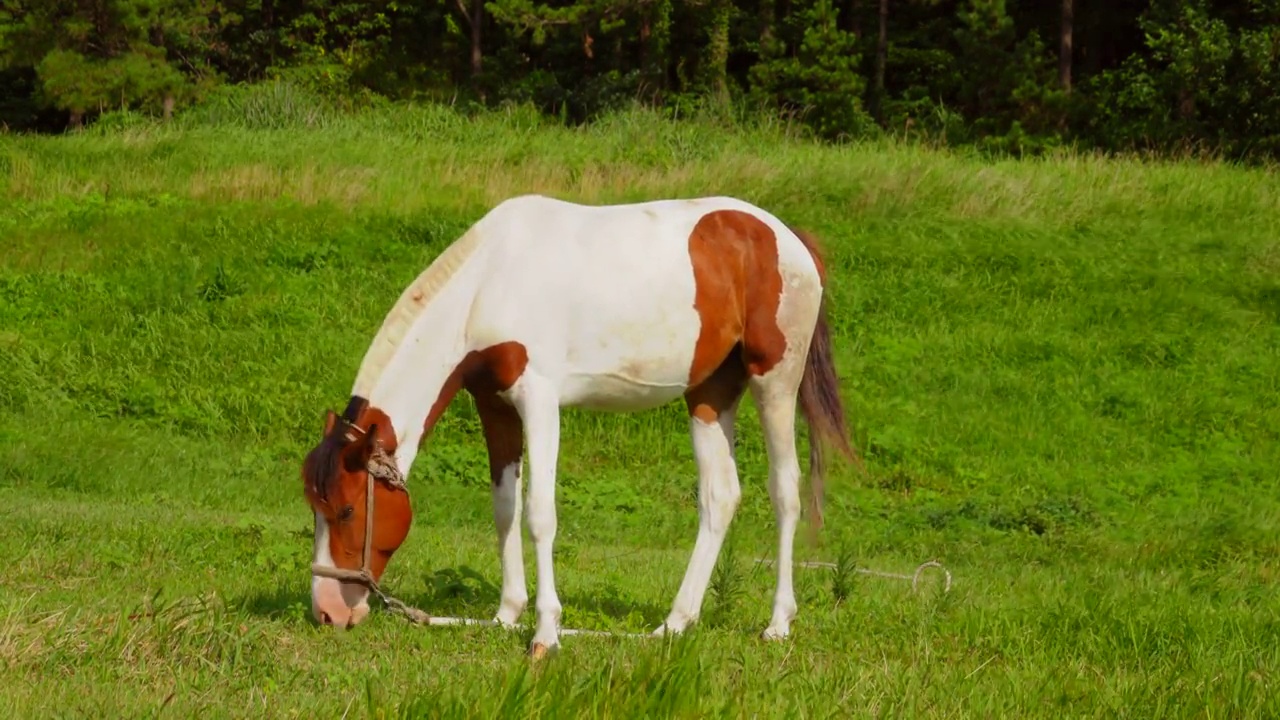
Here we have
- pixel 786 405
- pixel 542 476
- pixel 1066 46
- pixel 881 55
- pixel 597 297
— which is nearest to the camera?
pixel 542 476

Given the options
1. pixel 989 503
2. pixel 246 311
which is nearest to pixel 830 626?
pixel 989 503

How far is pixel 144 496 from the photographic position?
1045 centimetres

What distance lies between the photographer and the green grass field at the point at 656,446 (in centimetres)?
507

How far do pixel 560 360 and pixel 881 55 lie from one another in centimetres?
2868

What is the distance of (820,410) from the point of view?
7.00 metres

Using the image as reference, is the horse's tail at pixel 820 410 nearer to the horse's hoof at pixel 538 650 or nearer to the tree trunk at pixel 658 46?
the horse's hoof at pixel 538 650

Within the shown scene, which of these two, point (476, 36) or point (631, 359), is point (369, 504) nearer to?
point (631, 359)

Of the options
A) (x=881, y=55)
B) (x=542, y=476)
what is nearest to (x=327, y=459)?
(x=542, y=476)

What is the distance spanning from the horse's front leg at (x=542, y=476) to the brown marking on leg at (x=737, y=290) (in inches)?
28.7

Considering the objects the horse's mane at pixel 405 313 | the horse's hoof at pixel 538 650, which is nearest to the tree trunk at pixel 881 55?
the horse's mane at pixel 405 313

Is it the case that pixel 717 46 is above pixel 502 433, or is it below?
below

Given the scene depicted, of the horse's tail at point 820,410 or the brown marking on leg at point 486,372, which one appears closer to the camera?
the brown marking on leg at point 486,372

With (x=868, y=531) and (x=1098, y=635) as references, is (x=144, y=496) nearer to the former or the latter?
(x=868, y=531)

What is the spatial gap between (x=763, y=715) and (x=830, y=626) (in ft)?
7.25
